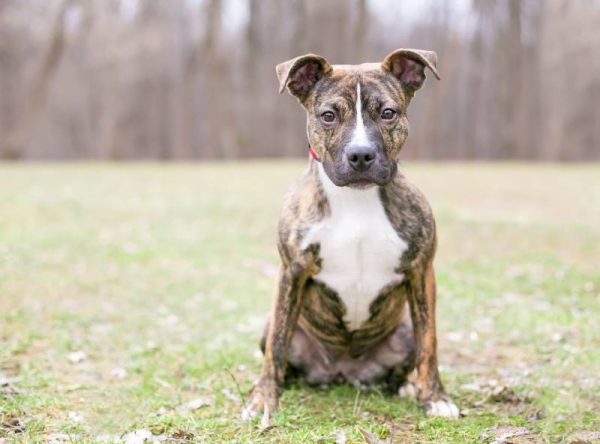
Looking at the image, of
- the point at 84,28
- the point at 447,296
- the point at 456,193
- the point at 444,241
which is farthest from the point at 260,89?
the point at 447,296

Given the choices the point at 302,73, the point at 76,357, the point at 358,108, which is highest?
the point at 302,73

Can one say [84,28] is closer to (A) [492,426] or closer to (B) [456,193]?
(B) [456,193]

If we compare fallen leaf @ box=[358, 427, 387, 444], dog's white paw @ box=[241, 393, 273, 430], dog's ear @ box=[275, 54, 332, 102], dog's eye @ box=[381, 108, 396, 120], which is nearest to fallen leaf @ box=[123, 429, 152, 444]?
dog's white paw @ box=[241, 393, 273, 430]

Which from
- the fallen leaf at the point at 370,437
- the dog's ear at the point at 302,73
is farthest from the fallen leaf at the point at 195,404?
the dog's ear at the point at 302,73

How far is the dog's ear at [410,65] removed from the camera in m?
3.69

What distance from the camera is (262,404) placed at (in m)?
3.74

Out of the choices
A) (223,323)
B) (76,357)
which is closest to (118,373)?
(76,357)

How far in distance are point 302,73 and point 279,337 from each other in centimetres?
137

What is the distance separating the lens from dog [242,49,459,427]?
11.5ft

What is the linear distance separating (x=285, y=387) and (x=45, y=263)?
4548 millimetres

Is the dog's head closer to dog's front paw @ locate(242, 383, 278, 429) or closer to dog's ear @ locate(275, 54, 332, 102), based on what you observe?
dog's ear @ locate(275, 54, 332, 102)

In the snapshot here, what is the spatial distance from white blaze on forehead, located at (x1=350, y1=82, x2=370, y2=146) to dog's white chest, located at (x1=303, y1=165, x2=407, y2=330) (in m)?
0.35

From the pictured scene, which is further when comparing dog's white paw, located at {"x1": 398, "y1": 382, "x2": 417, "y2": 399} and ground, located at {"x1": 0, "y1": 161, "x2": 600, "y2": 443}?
dog's white paw, located at {"x1": 398, "y1": 382, "x2": 417, "y2": 399}

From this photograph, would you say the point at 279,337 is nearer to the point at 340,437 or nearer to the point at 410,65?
the point at 340,437
